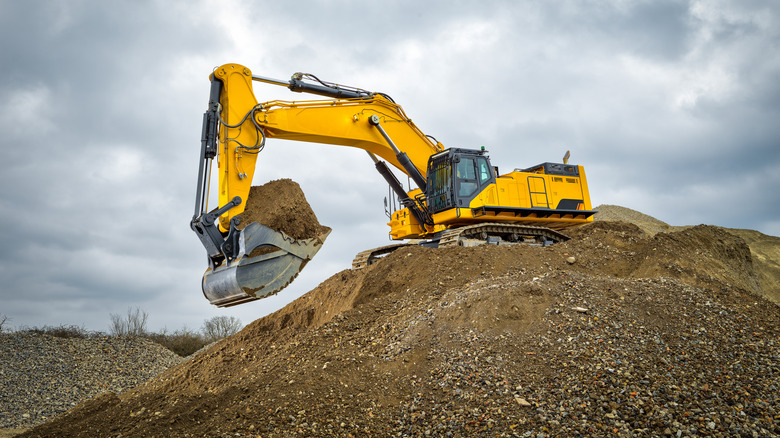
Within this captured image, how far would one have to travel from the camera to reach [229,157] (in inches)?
375

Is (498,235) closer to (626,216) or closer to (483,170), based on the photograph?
(483,170)

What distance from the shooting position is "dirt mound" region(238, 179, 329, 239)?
368 inches

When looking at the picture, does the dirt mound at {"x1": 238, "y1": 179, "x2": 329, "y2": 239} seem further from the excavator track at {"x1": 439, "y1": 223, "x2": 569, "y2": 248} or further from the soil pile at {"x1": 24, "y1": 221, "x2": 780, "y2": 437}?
the excavator track at {"x1": 439, "y1": 223, "x2": 569, "y2": 248}

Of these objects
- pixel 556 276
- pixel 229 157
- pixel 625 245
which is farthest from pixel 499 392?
pixel 625 245

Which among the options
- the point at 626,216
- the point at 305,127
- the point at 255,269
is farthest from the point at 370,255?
the point at 626,216

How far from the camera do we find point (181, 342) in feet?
60.6

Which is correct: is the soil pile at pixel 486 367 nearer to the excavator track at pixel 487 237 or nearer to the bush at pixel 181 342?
the excavator track at pixel 487 237

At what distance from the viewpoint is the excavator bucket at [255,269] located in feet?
28.1

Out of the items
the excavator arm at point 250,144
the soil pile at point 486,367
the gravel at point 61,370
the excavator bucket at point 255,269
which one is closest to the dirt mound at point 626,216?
the soil pile at point 486,367

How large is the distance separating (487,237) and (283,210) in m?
5.31

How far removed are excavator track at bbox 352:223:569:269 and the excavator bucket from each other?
12.8 ft

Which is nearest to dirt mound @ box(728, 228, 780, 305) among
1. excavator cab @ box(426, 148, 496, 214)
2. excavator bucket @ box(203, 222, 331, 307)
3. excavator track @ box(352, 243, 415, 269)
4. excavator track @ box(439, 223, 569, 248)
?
excavator track @ box(439, 223, 569, 248)

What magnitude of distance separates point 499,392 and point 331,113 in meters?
6.85

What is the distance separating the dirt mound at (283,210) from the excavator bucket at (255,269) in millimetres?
247
